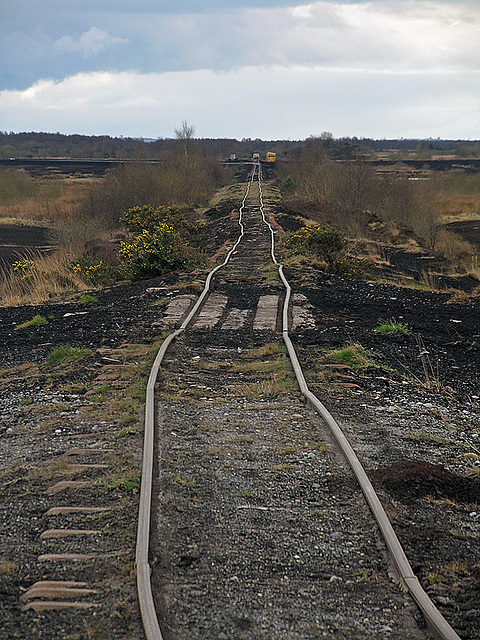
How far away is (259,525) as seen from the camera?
4191mm

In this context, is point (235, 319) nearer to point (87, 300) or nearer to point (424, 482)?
point (87, 300)

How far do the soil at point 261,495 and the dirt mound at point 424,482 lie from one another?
2cm

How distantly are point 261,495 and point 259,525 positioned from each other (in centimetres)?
42

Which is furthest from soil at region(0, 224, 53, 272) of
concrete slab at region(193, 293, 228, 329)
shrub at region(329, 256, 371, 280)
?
concrete slab at region(193, 293, 228, 329)

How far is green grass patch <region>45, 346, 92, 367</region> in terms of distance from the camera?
8227mm

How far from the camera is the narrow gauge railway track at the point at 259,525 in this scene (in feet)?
10.7

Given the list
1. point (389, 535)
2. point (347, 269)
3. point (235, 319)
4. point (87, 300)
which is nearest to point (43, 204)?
point (347, 269)

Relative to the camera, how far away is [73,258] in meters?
20.3

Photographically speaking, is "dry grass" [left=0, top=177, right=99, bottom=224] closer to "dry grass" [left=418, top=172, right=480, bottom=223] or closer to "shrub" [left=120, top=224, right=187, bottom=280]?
"shrub" [left=120, top=224, right=187, bottom=280]

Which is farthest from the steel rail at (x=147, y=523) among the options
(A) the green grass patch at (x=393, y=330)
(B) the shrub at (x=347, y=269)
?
(B) the shrub at (x=347, y=269)

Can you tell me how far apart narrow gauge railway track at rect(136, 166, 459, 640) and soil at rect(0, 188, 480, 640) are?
0.5 inches

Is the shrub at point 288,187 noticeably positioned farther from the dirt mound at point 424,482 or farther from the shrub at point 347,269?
the dirt mound at point 424,482

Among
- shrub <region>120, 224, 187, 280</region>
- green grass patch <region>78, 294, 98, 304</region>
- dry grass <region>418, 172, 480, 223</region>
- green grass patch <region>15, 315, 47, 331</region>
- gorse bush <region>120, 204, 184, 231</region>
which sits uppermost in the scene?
dry grass <region>418, 172, 480, 223</region>

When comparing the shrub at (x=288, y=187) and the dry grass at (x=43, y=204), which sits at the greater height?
the shrub at (x=288, y=187)
